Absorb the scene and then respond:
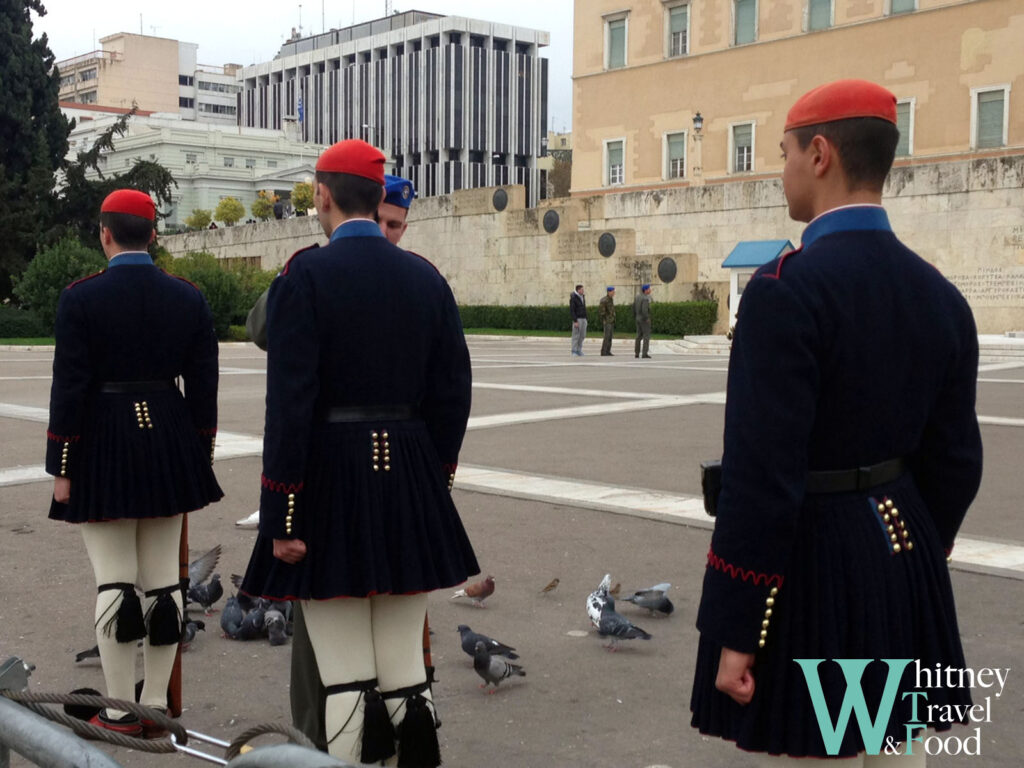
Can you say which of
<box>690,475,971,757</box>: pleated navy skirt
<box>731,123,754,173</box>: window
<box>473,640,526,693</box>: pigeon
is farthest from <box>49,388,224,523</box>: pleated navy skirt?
<box>731,123,754,173</box>: window

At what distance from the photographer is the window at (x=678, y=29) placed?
42.3 m

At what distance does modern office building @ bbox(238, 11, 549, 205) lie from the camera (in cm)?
11981

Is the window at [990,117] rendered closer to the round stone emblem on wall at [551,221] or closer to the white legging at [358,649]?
the round stone emblem on wall at [551,221]

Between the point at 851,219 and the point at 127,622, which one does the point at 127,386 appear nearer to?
the point at 127,622

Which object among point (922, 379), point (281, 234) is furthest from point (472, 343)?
point (922, 379)

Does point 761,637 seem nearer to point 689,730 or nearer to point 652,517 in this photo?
point 689,730

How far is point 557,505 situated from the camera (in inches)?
301

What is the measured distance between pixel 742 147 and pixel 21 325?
81.0 ft

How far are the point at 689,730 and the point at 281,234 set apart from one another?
150 ft

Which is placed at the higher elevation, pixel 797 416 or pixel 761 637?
pixel 797 416

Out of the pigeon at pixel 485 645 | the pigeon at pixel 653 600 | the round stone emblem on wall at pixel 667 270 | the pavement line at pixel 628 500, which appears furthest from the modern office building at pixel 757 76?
the pigeon at pixel 485 645

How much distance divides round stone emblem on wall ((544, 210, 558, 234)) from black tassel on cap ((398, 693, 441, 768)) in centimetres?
3440

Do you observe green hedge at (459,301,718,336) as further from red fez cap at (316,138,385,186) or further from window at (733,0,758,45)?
red fez cap at (316,138,385,186)

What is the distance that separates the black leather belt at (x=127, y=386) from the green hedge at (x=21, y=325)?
2990cm
